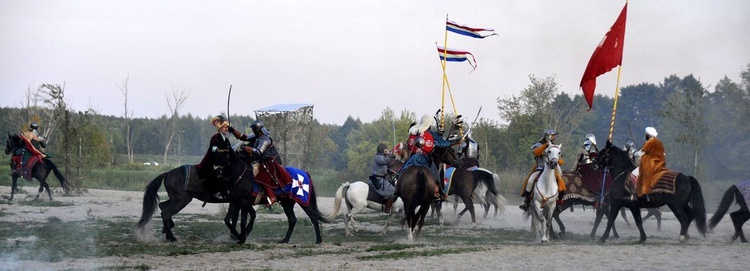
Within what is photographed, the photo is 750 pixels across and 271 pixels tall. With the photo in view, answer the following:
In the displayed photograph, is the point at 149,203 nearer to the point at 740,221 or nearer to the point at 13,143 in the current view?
the point at 13,143

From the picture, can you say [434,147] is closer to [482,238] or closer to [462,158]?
[482,238]

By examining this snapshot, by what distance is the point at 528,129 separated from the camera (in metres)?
43.8

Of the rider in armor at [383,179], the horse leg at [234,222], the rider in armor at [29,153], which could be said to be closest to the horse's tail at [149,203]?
the horse leg at [234,222]

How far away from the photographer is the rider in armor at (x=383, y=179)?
18.8 metres

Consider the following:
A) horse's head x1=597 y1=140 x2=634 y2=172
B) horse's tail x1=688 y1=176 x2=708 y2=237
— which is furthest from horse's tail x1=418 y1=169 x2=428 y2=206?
horse's tail x1=688 y1=176 x2=708 y2=237

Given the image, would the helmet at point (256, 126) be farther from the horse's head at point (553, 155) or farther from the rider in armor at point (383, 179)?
the horse's head at point (553, 155)

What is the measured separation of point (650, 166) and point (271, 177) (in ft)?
24.7

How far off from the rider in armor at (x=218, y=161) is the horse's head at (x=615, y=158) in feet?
25.8

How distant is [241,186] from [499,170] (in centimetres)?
3039

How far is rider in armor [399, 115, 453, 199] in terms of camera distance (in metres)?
16.4

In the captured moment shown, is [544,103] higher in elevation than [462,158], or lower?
higher

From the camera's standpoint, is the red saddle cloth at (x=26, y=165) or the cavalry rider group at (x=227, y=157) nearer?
the cavalry rider group at (x=227, y=157)

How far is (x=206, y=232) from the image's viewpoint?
1789 cm

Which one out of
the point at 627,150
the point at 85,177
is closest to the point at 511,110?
the point at 85,177
